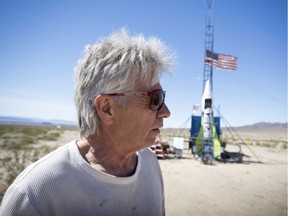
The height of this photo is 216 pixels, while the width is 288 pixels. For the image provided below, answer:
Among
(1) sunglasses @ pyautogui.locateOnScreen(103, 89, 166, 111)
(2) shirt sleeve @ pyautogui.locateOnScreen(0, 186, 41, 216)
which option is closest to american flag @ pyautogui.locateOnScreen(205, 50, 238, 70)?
(1) sunglasses @ pyautogui.locateOnScreen(103, 89, 166, 111)

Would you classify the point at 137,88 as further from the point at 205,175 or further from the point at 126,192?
the point at 205,175

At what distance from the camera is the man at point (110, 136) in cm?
131

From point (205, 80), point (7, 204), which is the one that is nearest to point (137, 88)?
point (7, 204)

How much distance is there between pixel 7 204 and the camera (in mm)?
1190

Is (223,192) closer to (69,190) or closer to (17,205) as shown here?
(69,190)

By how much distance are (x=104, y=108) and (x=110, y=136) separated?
0.64 feet

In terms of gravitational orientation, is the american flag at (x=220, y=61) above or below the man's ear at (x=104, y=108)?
above

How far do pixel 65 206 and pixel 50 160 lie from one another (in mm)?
261

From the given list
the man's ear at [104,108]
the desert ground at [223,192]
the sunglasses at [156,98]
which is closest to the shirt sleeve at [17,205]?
the man's ear at [104,108]

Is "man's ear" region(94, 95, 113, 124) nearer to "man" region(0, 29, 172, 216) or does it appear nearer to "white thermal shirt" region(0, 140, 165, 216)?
"man" region(0, 29, 172, 216)

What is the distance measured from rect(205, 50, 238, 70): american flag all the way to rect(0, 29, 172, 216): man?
15.7 metres

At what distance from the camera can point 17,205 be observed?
118cm

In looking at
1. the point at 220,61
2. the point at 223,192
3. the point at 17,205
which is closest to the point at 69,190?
the point at 17,205

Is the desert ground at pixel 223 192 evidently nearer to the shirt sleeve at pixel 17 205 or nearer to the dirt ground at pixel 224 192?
the dirt ground at pixel 224 192
